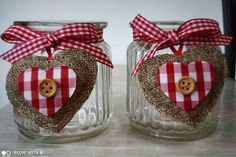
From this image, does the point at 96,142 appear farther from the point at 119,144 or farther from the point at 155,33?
the point at 155,33

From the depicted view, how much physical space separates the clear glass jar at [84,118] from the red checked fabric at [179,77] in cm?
9

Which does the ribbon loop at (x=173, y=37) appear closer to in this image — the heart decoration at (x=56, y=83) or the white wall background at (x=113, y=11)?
the heart decoration at (x=56, y=83)

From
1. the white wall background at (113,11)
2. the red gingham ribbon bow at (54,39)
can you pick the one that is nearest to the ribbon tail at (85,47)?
the red gingham ribbon bow at (54,39)

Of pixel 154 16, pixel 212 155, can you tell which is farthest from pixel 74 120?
pixel 154 16

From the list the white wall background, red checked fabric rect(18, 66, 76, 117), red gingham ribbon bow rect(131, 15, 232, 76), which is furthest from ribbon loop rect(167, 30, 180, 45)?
the white wall background

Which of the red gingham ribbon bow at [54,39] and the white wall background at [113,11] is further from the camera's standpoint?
the white wall background at [113,11]

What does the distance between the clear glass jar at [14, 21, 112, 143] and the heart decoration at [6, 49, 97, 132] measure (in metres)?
0.02

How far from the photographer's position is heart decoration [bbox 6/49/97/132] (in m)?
0.29

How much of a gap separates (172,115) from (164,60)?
6 centimetres

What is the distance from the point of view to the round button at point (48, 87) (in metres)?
0.29

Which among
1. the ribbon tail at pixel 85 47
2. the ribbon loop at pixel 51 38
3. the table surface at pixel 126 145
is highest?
the ribbon loop at pixel 51 38

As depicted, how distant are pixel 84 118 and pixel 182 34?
146 millimetres

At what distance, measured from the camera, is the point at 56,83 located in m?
0.29

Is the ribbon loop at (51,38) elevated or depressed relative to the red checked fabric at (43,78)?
elevated
